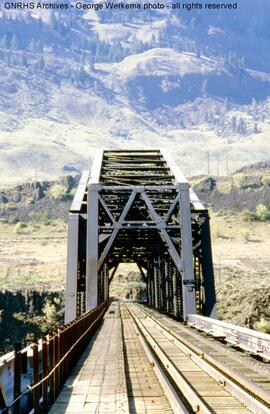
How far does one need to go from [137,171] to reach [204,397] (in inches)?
939

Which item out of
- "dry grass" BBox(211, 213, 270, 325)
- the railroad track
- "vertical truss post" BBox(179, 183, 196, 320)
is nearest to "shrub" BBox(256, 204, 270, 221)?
"dry grass" BBox(211, 213, 270, 325)

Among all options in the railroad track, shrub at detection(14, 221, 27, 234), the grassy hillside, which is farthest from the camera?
shrub at detection(14, 221, 27, 234)

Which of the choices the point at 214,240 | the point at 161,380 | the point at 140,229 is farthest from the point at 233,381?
the point at 214,240

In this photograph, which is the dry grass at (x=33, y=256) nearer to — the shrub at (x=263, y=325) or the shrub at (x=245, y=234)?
the shrub at (x=245, y=234)

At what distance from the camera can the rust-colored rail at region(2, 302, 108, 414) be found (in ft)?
25.9

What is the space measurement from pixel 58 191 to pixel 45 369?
152829 mm

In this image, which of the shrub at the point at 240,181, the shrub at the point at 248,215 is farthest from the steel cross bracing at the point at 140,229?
the shrub at the point at 240,181

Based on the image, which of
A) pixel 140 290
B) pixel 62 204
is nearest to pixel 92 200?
pixel 140 290

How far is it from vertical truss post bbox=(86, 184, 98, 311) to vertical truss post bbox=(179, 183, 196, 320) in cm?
341

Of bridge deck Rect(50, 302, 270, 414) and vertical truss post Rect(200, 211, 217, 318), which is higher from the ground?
vertical truss post Rect(200, 211, 217, 318)

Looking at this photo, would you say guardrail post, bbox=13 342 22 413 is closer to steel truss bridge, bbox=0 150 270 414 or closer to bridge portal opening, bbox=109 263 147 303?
steel truss bridge, bbox=0 150 270 414

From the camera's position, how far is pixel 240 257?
10500 centimetres

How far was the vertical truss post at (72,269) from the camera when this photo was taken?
22336mm

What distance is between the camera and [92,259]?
23.5 meters
